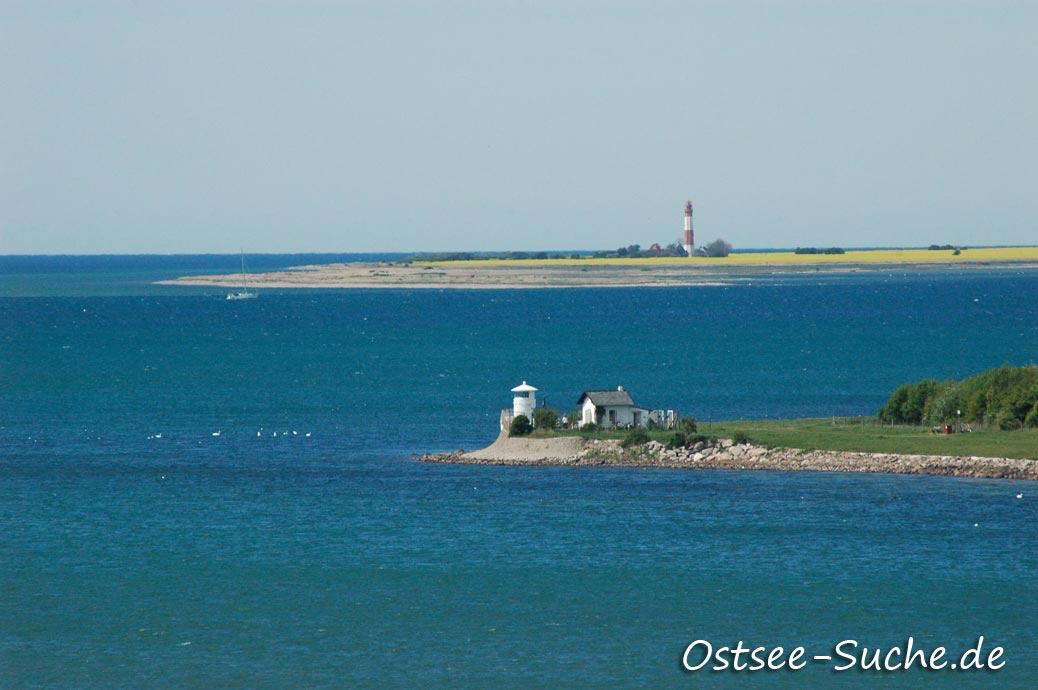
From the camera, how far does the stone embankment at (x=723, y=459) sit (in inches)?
2196

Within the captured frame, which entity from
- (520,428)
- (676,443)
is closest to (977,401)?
(676,443)

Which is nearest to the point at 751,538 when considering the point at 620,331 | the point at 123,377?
the point at 123,377

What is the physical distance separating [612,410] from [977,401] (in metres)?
13.0

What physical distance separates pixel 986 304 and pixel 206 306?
85006mm

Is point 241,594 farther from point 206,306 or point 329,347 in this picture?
point 206,306

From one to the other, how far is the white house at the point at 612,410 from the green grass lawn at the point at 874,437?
3.20 ft

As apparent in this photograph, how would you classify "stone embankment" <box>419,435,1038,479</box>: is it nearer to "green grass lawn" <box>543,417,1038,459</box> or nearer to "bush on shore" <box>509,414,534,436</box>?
"bush on shore" <box>509,414,534,436</box>

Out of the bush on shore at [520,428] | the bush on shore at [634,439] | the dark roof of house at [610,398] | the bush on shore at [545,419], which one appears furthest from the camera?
the bush on shore at [545,419]

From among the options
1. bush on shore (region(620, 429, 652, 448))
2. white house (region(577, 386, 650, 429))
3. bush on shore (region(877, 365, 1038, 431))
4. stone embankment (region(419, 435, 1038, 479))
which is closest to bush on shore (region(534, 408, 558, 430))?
white house (region(577, 386, 650, 429))

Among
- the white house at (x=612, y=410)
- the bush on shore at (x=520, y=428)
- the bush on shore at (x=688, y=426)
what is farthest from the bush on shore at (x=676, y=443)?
the bush on shore at (x=520, y=428)

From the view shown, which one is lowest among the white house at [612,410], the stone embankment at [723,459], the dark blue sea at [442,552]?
the dark blue sea at [442,552]

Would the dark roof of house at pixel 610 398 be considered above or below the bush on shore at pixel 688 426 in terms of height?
above

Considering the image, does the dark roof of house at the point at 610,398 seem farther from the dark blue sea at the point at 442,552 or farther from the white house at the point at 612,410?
the dark blue sea at the point at 442,552

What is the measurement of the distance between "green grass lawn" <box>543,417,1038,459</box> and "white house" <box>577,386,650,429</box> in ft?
3.20
